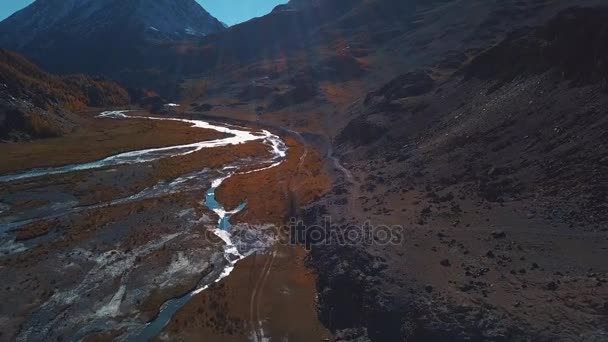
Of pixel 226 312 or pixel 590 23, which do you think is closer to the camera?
pixel 226 312

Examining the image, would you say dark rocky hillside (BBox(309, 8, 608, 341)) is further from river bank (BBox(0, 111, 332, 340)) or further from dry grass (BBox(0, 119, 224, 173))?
dry grass (BBox(0, 119, 224, 173))

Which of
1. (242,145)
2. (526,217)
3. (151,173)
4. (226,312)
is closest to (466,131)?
(526,217)

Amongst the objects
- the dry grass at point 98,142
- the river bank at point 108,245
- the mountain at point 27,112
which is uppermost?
the mountain at point 27,112

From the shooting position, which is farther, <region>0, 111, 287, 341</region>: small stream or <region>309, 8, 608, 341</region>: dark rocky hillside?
<region>0, 111, 287, 341</region>: small stream

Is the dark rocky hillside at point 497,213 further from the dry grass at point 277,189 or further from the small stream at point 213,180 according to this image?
the small stream at point 213,180

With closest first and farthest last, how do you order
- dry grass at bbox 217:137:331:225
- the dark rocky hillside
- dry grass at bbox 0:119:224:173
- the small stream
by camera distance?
the dark rocky hillside → the small stream → dry grass at bbox 217:137:331:225 → dry grass at bbox 0:119:224:173

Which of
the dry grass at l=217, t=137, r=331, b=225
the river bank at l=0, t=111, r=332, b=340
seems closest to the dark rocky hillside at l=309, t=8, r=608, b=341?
the dry grass at l=217, t=137, r=331, b=225

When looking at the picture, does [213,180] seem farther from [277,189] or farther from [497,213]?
[497,213]

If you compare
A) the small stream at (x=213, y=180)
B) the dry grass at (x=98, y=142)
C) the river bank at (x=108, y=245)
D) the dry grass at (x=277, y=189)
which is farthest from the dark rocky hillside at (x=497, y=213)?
the dry grass at (x=98, y=142)

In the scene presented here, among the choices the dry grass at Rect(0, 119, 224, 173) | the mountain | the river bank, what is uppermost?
the mountain

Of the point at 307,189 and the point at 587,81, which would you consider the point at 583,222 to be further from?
the point at 307,189

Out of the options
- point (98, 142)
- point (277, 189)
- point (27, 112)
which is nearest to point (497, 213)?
point (277, 189)
